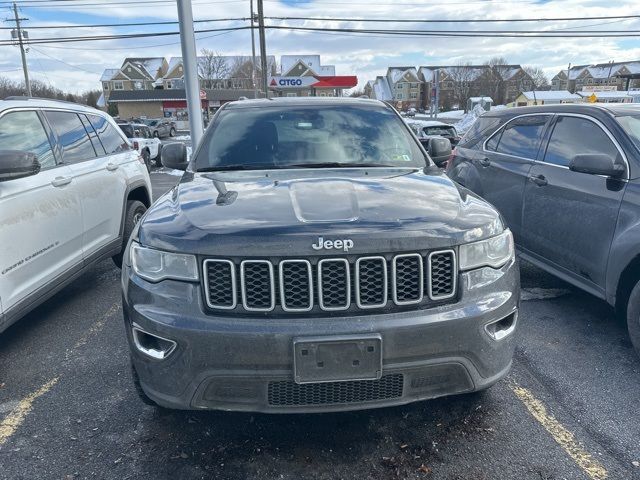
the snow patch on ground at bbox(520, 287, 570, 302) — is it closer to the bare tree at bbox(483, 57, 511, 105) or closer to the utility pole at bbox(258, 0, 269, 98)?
the utility pole at bbox(258, 0, 269, 98)

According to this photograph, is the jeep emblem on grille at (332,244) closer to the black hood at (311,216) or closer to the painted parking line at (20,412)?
the black hood at (311,216)

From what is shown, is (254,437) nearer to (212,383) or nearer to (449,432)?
(212,383)

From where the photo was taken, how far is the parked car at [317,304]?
2125 millimetres

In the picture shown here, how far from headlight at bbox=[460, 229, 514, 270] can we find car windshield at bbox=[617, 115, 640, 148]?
193 cm

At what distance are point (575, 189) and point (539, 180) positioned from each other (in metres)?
0.46

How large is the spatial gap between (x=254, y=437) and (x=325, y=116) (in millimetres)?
2396

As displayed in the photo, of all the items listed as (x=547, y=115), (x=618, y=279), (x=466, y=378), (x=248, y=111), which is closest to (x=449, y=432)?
(x=466, y=378)

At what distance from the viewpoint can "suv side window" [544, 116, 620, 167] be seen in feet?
13.0

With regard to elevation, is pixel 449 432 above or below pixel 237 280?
below

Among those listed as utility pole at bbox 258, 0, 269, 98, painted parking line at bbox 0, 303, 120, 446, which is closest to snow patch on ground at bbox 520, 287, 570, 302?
painted parking line at bbox 0, 303, 120, 446

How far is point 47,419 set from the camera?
2.86 m

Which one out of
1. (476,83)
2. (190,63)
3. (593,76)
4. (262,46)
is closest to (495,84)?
(476,83)

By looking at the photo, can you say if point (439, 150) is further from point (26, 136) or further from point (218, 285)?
point (26, 136)

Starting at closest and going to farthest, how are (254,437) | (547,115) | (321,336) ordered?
(321,336)
(254,437)
(547,115)
